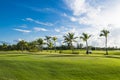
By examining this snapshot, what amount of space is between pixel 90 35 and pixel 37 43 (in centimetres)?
5384

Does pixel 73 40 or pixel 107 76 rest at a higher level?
pixel 73 40

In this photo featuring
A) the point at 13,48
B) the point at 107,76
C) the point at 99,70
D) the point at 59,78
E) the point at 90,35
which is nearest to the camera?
the point at 59,78

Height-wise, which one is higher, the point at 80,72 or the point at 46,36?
the point at 46,36

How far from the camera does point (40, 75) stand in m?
25.2

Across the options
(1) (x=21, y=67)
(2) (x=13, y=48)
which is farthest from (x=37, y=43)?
(1) (x=21, y=67)

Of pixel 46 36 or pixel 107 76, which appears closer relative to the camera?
pixel 107 76

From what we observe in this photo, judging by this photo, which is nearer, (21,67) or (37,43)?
(21,67)

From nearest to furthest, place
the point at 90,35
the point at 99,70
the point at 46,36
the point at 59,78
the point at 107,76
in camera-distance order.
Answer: the point at 59,78 → the point at 107,76 → the point at 99,70 → the point at 90,35 → the point at 46,36

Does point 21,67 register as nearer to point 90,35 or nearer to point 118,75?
point 118,75

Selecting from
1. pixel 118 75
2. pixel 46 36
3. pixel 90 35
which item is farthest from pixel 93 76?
pixel 46 36

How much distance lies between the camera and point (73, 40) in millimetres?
118938

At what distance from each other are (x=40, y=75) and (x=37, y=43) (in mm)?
129004

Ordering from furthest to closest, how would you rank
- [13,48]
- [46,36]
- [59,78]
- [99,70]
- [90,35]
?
1. [13,48]
2. [46,36]
3. [90,35]
4. [99,70]
5. [59,78]

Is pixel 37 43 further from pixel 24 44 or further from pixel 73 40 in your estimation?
pixel 73 40
